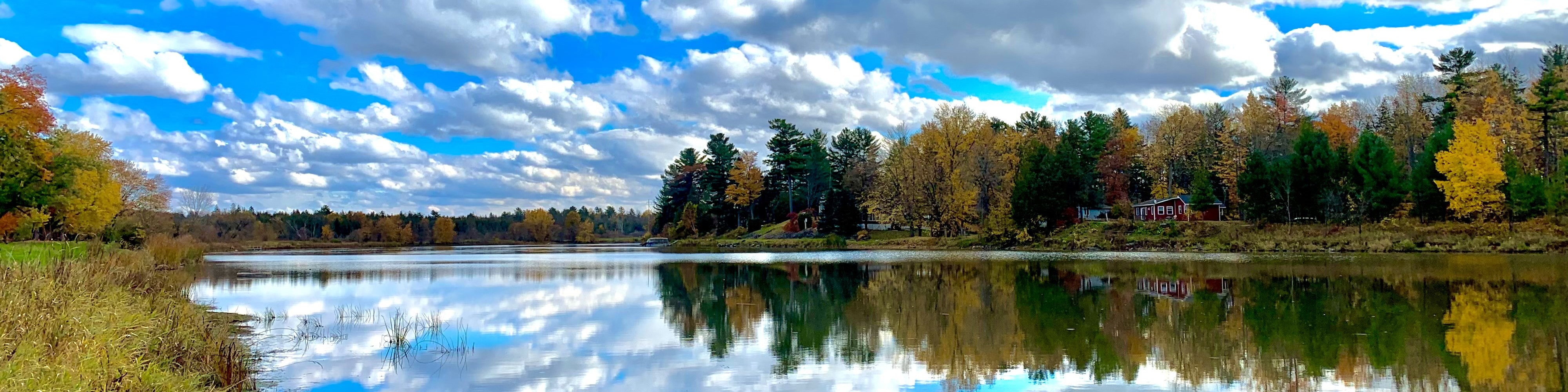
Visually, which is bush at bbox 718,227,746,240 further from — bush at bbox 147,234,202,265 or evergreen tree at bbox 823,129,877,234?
bush at bbox 147,234,202,265

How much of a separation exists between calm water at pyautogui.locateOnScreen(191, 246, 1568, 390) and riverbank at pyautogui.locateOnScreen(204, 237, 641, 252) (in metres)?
70.4

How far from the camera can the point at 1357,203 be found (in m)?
50.7

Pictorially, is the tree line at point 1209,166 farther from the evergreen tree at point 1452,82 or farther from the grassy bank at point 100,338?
the grassy bank at point 100,338

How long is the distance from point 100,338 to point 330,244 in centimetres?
12727

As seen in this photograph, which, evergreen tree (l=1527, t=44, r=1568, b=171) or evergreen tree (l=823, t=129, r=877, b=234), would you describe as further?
evergreen tree (l=823, t=129, r=877, b=234)

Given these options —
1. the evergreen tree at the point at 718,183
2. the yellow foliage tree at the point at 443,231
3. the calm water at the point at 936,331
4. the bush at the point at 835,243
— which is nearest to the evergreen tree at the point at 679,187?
the evergreen tree at the point at 718,183

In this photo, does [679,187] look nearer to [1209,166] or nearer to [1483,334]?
[1209,166]

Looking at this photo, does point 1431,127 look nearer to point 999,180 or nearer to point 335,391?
point 999,180

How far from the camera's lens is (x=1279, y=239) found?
46656 millimetres

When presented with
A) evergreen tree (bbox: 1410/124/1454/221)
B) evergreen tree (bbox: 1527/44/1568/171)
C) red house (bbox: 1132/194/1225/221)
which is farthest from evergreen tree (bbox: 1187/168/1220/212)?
evergreen tree (bbox: 1527/44/1568/171)

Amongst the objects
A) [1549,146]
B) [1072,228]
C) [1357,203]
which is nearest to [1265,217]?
[1357,203]

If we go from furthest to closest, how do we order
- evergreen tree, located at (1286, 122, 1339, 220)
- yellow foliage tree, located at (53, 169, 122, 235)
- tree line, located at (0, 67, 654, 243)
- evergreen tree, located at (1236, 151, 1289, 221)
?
evergreen tree, located at (1236, 151, 1289, 221), evergreen tree, located at (1286, 122, 1339, 220), yellow foliage tree, located at (53, 169, 122, 235), tree line, located at (0, 67, 654, 243)

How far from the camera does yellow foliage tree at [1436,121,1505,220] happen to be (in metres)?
44.4

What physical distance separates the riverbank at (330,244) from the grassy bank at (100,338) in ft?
245
